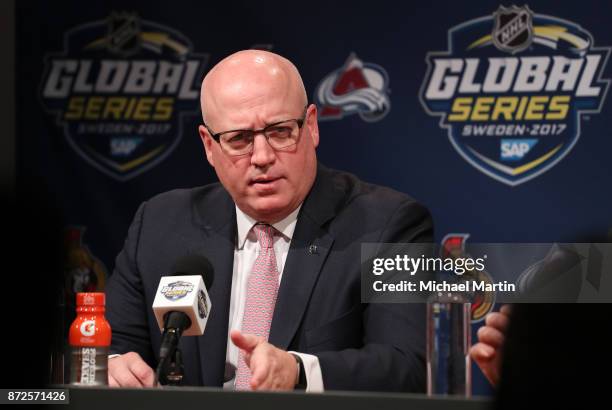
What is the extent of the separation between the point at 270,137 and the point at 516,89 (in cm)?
170

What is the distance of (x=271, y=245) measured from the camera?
2.78 metres

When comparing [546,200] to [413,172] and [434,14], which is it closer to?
[413,172]

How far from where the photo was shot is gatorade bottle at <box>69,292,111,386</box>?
2201 mm

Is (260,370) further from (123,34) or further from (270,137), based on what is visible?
(123,34)

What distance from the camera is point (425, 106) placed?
4.18 m

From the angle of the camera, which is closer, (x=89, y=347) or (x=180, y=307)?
(x=180, y=307)

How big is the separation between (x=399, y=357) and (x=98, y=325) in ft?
2.45

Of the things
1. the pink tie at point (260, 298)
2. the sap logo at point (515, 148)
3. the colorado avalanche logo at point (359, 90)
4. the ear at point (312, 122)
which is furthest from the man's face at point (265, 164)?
the sap logo at point (515, 148)

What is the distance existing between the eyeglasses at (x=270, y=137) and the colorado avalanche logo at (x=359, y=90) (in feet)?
4.90

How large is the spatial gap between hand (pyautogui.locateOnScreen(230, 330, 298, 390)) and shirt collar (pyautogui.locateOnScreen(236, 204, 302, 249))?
2.16 ft

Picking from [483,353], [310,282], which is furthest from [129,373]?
[483,353]

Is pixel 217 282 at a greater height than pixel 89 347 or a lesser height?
greater

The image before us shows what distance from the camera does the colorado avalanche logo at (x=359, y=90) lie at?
421cm

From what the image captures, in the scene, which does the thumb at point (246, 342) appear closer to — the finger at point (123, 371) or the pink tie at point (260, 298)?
the finger at point (123, 371)
